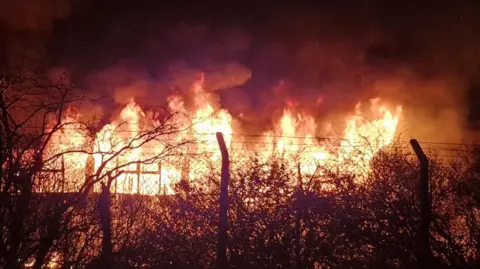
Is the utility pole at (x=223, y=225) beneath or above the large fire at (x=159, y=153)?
beneath

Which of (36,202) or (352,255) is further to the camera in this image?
(352,255)

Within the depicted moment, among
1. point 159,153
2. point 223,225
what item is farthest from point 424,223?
point 159,153

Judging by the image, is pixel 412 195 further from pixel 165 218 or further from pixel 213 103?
pixel 213 103

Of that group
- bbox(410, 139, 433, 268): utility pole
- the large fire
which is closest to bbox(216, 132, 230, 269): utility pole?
the large fire

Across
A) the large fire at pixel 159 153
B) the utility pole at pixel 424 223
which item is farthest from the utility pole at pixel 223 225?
the utility pole at pixel 424 223

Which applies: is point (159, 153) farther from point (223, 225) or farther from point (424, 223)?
point (424, 223)

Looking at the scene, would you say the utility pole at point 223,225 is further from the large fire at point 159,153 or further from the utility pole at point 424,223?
the utility pole at point 424,223

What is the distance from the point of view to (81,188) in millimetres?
6219

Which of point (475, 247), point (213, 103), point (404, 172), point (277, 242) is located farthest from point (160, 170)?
point (213, 103)

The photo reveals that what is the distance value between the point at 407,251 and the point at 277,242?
1.81m

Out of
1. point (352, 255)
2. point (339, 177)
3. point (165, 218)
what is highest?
point (339, 177)

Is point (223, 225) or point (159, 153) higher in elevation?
point (159, 153)

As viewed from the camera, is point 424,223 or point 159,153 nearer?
point 424,223

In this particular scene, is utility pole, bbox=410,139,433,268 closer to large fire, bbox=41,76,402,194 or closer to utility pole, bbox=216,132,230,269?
large fire, bbox=41,76,402,194
